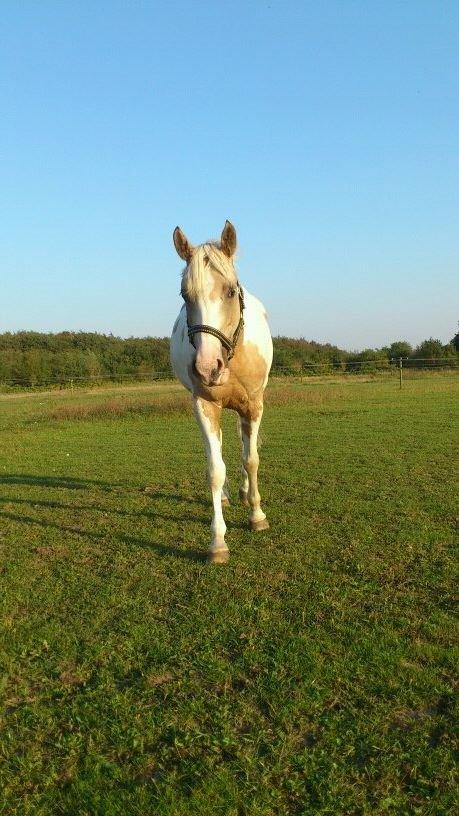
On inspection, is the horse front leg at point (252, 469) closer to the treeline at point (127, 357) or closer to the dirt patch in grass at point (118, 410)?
the dirt patch in grass at point (118, 410)

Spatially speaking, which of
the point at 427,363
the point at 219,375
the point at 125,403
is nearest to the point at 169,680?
the point at 219,375

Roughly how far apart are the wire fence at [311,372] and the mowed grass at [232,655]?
115 ft

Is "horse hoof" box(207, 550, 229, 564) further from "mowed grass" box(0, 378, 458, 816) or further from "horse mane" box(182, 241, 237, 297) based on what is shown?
"horse mane" box(182, 241, 237, 297)

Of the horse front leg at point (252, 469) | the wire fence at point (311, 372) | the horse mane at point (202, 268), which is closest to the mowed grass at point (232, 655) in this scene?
the horse front leg at point (252, 469)

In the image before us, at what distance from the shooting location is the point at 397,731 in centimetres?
240

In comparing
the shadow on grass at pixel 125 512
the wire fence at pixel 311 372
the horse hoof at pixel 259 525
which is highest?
the wire fence at pixel 311 372

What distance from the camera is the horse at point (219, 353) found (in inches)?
161

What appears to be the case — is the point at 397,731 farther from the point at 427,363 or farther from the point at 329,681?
the point at 427,363

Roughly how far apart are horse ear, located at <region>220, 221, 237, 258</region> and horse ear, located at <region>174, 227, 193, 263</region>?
0.27 m

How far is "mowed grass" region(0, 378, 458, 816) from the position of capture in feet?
7.07

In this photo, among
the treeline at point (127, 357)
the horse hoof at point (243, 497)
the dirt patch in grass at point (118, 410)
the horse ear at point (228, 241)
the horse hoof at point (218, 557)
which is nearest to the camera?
the horse ear at point (228, 241)

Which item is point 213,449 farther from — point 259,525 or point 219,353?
point 219,353

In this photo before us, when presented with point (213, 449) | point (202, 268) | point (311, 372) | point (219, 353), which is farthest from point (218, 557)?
point (311, 372)

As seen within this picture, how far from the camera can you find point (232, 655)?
3109mm
